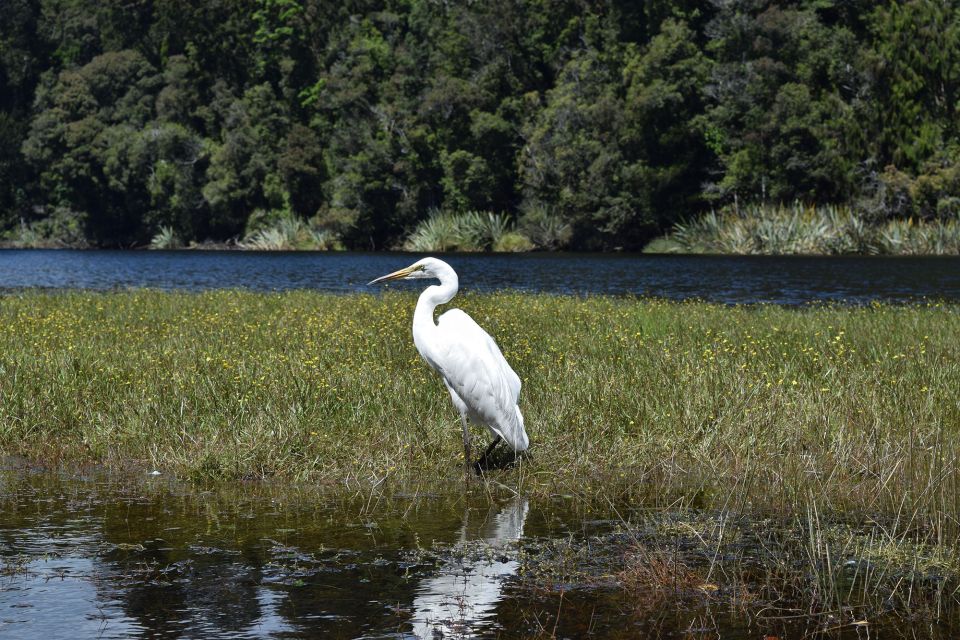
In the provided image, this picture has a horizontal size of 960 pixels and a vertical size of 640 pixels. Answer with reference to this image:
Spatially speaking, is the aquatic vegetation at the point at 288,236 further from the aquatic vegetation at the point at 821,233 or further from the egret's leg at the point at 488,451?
the egret's leg at the point at 488,451

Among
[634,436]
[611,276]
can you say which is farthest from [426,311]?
[611,276]

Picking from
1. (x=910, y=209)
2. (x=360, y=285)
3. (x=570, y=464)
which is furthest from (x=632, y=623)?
(x=910, y=209)

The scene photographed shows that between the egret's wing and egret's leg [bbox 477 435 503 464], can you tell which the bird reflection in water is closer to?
the egret's wing

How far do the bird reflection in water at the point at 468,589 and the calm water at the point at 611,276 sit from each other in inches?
829

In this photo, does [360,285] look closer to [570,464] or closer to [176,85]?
[570,464]

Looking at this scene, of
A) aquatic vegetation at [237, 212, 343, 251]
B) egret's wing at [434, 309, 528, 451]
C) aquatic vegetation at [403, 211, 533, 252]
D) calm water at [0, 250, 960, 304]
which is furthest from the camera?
aquatic vegetation at [237, 212, 343, 251]

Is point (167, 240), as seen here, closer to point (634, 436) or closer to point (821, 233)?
point (821, 233)

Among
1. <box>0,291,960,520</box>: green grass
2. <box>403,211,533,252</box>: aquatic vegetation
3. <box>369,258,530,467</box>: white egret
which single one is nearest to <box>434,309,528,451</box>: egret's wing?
<box>369,258,530,467</box>: white egret

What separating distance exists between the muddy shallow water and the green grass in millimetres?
565

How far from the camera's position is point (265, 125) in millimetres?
81562

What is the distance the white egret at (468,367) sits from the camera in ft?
27.3

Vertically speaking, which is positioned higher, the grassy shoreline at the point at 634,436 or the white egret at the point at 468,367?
the white egret at the point at 468,367

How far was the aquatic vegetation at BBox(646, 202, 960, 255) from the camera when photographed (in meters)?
51.4

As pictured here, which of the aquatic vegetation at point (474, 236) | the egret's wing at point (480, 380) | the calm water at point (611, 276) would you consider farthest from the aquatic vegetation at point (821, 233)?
the egret's wing at point (480, 380)
